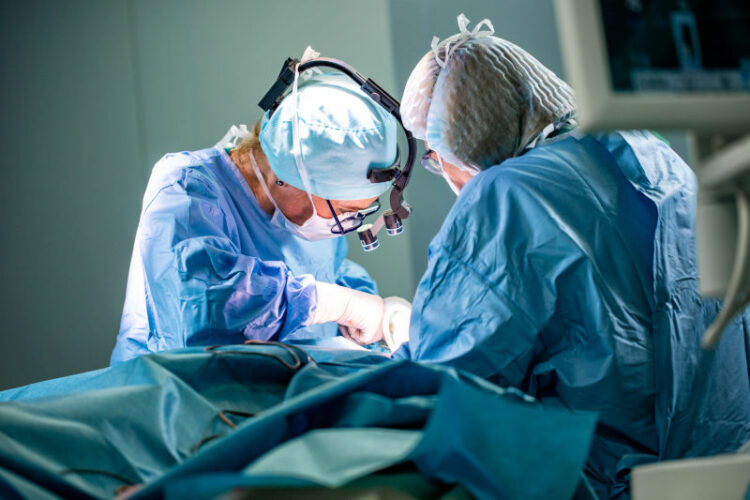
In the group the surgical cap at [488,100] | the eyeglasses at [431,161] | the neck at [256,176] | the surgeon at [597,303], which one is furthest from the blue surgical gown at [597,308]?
the neck at [256,176]

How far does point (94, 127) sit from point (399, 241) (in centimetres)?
134

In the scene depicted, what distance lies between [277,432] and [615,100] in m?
0.61

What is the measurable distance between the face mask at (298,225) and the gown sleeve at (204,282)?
19 cm

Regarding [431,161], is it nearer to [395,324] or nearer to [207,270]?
[395,324]

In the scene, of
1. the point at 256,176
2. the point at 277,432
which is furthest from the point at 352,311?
the point at 277,432

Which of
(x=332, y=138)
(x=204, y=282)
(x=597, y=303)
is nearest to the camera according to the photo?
(x=597, y=303)

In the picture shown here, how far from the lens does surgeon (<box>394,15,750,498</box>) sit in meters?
1.28

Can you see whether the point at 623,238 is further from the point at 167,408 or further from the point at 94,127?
the point at 94,127

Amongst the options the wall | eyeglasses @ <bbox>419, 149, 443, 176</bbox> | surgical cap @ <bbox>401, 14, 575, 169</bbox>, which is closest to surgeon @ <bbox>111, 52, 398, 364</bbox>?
eyeglasses @ <bbox>419, 149, 443, 176</bbox>

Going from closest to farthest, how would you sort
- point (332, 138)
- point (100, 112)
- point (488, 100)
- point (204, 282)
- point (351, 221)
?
1. point (488, 100)
2. point (204, 282)
3. point (332, 138)
4. point (351, 221)
5. point (100, 112)

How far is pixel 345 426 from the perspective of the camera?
958 mm

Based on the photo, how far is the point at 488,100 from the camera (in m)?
1.59

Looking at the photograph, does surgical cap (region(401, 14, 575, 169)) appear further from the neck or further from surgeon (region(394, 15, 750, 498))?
the neck

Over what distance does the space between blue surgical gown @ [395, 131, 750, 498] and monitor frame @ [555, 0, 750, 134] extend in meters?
0.60
